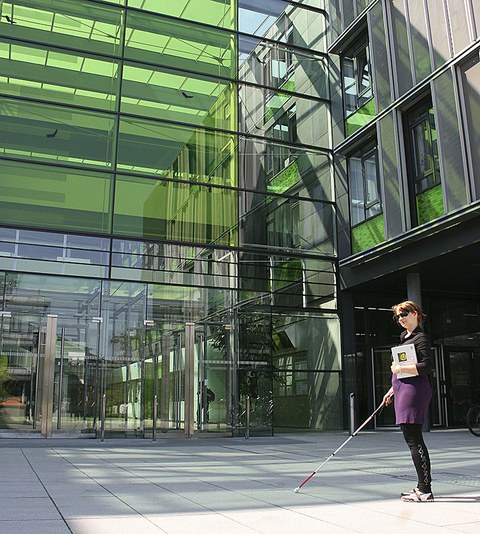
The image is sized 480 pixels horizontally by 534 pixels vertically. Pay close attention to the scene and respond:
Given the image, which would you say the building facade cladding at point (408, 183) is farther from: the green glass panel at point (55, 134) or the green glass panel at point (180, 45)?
the green glass panel at point (55, 134)

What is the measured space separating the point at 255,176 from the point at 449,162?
20.8ft

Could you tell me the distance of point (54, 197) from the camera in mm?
15766

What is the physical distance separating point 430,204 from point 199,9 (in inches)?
388

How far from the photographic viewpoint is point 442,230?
13766mm

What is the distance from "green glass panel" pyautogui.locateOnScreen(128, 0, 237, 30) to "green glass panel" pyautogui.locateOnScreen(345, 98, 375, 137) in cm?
483

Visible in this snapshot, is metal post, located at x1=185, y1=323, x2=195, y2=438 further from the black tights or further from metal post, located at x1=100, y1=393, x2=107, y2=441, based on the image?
the black tights

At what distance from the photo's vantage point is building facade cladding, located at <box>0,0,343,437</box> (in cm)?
1452

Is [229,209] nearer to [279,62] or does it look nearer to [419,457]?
[279,62]

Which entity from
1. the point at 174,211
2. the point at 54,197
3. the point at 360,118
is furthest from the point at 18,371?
the point at 360,118

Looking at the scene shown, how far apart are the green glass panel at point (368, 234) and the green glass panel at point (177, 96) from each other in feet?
16.2

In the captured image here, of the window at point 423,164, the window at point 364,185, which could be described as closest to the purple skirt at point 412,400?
the window at point 423,164

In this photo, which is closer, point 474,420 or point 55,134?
point 474,420

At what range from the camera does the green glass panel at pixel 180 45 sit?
1811cm

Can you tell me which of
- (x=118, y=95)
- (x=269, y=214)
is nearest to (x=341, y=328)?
(x=269, y=214)
